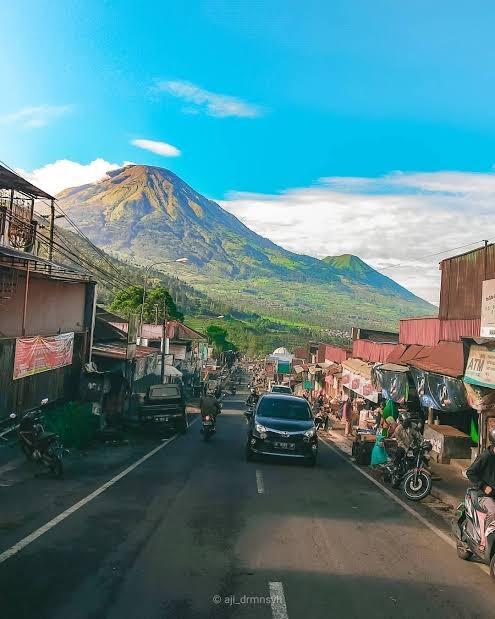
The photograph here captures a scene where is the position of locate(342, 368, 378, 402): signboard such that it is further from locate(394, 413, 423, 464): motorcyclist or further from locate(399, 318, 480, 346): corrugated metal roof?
locate(394, 413, 423, 464): motorcyclist

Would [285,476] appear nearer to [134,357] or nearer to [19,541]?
[19,541]

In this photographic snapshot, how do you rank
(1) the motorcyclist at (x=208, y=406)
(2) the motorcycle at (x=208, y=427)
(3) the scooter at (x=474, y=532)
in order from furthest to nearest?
(1) the motorcyclist at (x=208, y=406)
(2) the motorcycle at (x=208, y=427)
(3) the scooter at (x=474, y=532)

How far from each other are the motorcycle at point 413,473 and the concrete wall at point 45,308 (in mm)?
11691

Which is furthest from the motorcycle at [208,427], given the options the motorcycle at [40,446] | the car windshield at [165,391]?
the motorcycle at [40,446]

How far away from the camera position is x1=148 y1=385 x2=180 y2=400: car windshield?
2459 cm

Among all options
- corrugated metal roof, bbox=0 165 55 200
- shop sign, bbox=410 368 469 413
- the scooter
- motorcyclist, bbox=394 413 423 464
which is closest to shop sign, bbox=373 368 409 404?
shop sign, bbox=410 368 469 413

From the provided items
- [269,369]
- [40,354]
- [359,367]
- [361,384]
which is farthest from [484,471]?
[269,369]

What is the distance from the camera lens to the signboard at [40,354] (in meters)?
16.3

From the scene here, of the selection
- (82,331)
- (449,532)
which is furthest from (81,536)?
(82,331)

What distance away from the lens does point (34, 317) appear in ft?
68.8

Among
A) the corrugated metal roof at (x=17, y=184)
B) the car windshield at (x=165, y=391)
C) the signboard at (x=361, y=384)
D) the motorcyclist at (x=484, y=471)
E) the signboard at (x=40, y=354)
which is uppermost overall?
the corrugated metal roof at (x=17, y=184)

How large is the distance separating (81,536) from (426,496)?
7047 mm

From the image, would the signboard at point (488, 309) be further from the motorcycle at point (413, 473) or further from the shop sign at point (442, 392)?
the motorcycle at point (413, 473)

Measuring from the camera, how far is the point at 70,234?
162500 millimetres
